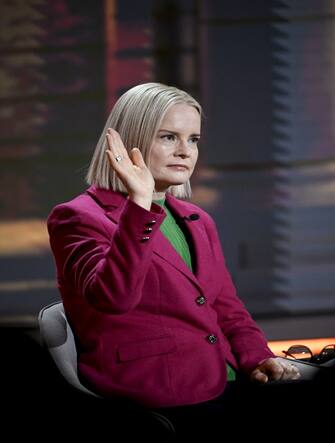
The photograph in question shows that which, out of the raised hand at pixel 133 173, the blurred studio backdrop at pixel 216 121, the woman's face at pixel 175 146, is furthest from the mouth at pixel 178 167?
the blurred studio backdrop at pixel 216 121

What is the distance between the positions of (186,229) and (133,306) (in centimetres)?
39

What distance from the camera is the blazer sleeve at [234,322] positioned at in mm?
2385

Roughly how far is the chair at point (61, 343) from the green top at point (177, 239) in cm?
27

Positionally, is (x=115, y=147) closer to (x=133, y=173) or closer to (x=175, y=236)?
(x=133, y=173)

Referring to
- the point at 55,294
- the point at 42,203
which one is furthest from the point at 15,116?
the point at 55,294

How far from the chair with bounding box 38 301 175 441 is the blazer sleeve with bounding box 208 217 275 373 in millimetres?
363

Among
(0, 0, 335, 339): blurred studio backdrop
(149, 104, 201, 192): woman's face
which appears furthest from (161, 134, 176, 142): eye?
(0, 0, 335, 339): blurred studio backdrop

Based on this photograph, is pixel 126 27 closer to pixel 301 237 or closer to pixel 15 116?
pixel 15 116

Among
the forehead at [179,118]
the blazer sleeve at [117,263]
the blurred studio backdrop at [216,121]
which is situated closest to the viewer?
the blazer sleeve at [117,263]

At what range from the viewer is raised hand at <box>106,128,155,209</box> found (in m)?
A: 1.99

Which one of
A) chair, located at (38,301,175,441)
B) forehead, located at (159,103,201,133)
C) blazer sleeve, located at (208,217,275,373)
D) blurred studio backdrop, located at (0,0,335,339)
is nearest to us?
chair, located at (38,301,175,441)

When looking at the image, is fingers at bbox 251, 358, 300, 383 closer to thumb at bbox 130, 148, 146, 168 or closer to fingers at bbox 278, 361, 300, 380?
fingers at bbox 278, 361, 300, 380

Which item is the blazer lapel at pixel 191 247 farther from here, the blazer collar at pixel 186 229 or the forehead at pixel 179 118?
the forehead at pixel 179 118

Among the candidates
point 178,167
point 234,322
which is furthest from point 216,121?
point 178,167
